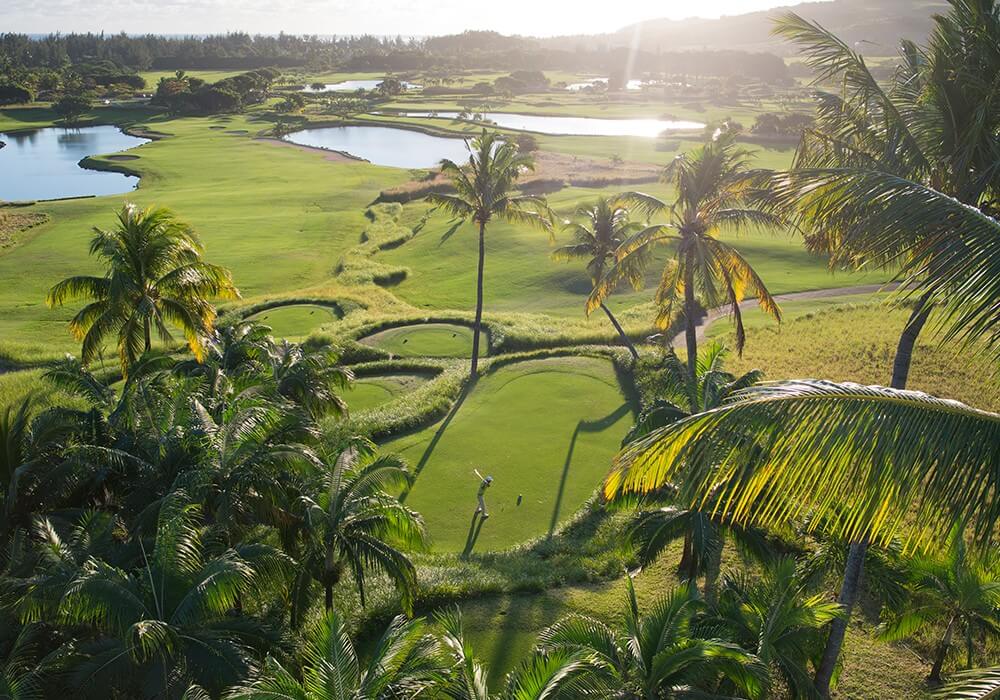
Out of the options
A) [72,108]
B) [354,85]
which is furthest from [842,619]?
[354,85]

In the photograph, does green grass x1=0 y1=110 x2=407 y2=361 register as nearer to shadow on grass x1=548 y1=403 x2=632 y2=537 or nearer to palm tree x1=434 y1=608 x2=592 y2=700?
shadow on grass x1=548 y1=403 x2=632 y2=537

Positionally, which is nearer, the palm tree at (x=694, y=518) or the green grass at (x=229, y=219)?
the palm tree at (x=694, y=518)

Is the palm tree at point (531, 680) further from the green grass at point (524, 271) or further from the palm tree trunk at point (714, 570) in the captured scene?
the green grass at point (524, 271)

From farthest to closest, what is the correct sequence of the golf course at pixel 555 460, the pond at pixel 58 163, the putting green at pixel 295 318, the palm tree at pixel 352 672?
the pond at pixel 58 163 < the putting green at pixel 295 318 < the palm tree at pixel 352 672 < the golf course at pixel 555 460

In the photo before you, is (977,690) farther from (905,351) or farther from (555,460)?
(555,460)

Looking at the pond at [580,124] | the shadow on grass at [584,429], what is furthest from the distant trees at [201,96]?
the shadow on grass at [584,429]

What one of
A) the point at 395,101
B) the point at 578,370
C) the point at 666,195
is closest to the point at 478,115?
the point at 395,101
